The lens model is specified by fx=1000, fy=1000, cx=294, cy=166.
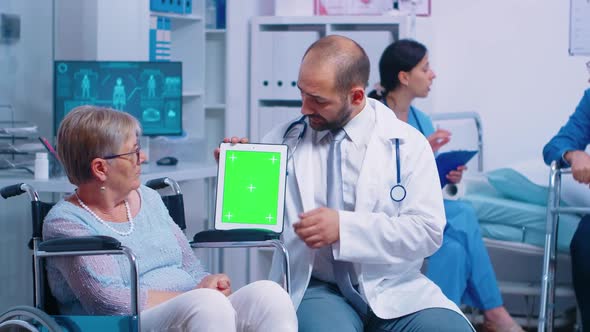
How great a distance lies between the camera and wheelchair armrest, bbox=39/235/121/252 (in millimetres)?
2191

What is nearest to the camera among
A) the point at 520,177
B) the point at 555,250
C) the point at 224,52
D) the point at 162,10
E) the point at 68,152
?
the point at 68,152

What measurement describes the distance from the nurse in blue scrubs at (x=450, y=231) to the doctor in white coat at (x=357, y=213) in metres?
1.32

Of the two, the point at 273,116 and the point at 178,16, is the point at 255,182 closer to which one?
the point at 273,116

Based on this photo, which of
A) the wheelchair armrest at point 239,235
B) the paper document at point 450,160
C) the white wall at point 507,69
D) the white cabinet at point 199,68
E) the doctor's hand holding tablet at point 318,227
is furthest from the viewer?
the white cabinet at point 199,68

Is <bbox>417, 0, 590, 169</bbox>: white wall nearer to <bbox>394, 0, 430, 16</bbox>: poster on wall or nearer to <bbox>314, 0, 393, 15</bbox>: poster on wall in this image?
<bbox>394, 0, 430, 16</bbox>: poster on wall

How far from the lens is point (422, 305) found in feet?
7.98

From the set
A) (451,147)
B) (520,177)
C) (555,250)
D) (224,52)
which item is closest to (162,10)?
(224,52)

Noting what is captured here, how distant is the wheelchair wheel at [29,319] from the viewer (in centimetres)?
221

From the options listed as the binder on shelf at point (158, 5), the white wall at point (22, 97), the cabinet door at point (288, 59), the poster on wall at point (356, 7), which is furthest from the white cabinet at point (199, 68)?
the white wall at point (22, 97)

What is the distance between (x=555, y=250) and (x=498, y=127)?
1.05 m

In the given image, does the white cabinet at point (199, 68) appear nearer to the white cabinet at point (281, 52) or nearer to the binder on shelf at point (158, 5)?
the binder on shelf at point (158, 5)

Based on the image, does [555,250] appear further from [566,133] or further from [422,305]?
[422,305]

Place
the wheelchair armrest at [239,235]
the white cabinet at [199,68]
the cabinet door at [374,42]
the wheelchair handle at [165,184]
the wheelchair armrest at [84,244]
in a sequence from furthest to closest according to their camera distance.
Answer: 1. the white cabinet at [199,68]
2. the cabinet door at [374,42]
3. the wheelchair handle at [165,184]
4. the wheelchair armrest at [239,235]
5. the wheelchair armrest at [84,244]

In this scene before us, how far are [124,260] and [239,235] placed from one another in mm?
290
